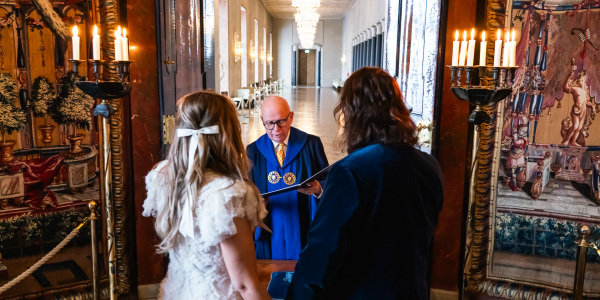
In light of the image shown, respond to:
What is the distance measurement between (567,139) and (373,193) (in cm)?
349

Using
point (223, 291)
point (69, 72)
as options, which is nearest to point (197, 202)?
point (223, 291)

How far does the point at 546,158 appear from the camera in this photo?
4.46 meters

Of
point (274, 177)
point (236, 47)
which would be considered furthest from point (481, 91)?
point (236, 47)

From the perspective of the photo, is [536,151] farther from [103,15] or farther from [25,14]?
[25,14]

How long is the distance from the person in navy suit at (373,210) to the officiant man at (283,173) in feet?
5.10

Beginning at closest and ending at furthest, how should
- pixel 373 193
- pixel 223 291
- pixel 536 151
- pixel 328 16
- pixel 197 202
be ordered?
1. pixel 373 193
2. pixel 197 202
3. pixel 223 291
4. pixel 536 151
5. pixel 328 16

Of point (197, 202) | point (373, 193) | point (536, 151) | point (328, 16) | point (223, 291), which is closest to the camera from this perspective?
point (373, 193)

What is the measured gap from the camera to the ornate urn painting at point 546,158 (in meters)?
4.24

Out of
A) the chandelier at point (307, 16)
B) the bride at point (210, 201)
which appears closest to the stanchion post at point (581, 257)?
the bride at point (210, 201)

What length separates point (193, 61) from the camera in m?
4.61

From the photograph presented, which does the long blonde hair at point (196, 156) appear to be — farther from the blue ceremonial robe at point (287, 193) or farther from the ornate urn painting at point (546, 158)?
the ornate urn painting at point (546, 158)

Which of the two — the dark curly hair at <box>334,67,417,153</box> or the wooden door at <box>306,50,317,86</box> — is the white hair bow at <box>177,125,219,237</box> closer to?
the dark curly hair at <box>334,67,417,153</box>

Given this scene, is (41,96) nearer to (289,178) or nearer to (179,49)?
(179,49)

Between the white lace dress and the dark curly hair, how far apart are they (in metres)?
0.50
